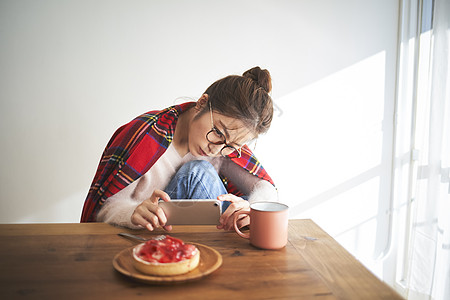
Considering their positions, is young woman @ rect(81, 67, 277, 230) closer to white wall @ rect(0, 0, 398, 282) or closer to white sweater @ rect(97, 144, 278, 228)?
white sweater @ rect(97, 144, 278, 228)

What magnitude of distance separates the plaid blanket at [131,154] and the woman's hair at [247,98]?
0.23m

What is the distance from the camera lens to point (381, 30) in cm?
219

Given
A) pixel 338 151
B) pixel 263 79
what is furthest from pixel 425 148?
pixel 263 79

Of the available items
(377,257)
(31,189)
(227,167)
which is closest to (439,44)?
(227,167)

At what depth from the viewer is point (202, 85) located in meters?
2.08

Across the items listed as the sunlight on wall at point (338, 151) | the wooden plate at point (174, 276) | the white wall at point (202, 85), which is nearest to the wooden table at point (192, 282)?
the wooden plate at point (174, 276)

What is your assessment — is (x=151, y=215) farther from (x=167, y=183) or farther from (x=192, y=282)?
(x=167, y=183)

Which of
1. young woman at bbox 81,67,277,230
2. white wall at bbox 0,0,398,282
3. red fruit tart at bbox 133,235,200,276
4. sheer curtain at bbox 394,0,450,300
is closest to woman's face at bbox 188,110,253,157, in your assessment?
young woman at bbox 81,67,277,230

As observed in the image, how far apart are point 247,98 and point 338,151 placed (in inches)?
50.2

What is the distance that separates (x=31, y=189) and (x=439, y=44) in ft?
7.73

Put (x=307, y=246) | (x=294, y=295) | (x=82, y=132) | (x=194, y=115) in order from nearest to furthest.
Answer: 1. (x=294, y=295)
2. (x=307, y=246)
3. (x=194, y=115)
4. (x=82, y=132)

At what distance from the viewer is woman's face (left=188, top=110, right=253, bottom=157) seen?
3.93ft

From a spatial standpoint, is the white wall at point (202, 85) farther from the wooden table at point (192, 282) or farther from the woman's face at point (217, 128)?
the wooden table at point (192, 282)

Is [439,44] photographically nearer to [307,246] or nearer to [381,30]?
[381,30]
